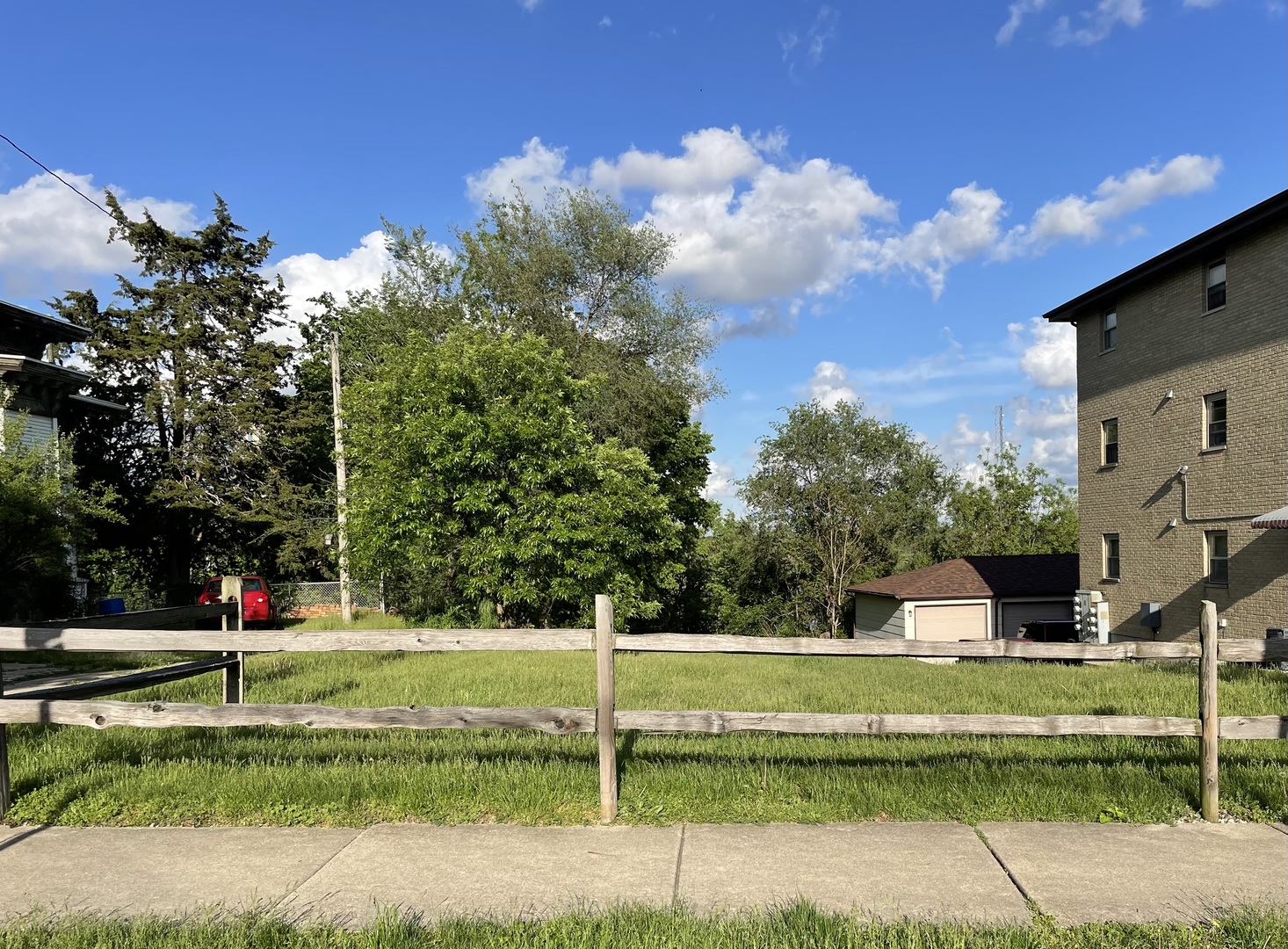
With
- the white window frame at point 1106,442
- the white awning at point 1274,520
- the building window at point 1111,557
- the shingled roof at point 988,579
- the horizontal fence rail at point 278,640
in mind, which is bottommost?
the shingled roof at point 988,579

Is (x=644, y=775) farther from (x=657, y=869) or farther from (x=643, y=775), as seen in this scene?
(x=657, y=869)

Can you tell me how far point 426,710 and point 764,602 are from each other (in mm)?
46444

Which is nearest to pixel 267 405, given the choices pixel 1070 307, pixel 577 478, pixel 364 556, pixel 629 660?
pixel 364 556

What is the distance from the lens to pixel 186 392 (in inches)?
1499

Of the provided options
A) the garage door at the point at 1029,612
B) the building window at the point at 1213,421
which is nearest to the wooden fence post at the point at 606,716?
the building window at the point at 1213,421

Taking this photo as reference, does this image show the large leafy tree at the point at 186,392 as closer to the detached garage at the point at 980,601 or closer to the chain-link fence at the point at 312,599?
the chain-link fence at the point at 312,599

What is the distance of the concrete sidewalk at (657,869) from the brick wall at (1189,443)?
18489mm

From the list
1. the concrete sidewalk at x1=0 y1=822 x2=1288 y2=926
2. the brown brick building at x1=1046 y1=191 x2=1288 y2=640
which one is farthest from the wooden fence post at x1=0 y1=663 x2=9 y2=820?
the brown brick building at x1=1046 y1=191 x2=1288 y2=640

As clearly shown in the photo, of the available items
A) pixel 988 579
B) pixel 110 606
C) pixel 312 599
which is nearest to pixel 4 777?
pixel 110 606

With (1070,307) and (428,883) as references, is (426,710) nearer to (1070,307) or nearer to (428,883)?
(428,883)

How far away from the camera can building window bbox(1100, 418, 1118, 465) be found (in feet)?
85.7

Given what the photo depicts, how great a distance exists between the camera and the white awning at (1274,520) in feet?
58.5

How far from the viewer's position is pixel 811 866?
4.77 metres

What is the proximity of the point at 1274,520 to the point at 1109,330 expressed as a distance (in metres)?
9.93
